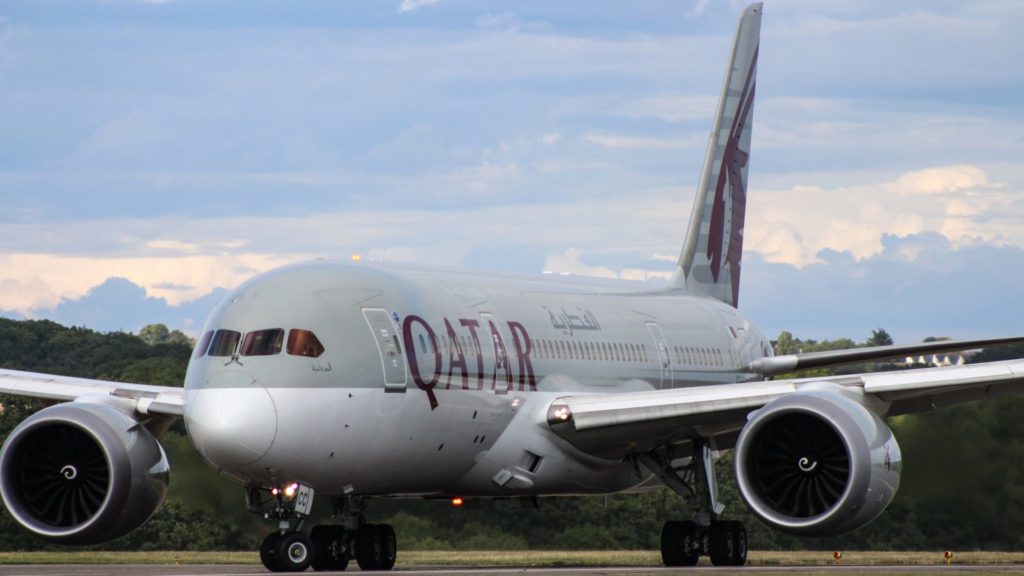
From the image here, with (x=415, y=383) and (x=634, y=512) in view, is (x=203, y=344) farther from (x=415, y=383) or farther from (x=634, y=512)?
(x=634, y=512)

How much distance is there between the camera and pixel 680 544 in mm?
28859

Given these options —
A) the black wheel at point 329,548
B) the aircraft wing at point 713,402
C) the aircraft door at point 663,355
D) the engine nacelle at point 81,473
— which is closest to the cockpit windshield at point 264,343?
the engine nacelle at point 81,473

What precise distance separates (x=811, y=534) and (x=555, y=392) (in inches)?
231

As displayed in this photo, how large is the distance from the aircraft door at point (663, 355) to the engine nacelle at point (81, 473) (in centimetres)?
981

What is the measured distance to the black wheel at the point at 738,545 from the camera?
29094 mm

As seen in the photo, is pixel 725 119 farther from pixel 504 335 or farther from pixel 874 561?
pixel 504 335

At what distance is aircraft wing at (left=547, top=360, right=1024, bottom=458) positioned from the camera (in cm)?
2380

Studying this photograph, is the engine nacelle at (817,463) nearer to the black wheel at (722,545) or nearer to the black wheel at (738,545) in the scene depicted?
the black wheel at (722,545)

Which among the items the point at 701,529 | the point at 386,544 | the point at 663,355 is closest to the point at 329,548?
the point at 386,544

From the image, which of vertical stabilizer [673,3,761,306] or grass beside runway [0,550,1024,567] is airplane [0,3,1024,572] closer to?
grass beside runway [0,550,1024,567]

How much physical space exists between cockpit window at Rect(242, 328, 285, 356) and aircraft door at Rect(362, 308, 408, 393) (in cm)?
135

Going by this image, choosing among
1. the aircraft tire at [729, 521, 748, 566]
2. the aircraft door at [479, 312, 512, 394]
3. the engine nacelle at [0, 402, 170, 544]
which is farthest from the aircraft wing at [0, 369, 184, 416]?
the aircraft tire at [729, 521, 748, 566]

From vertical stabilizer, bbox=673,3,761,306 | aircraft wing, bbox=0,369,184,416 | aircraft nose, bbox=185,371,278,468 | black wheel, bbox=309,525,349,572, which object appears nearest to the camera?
aircraft nose, bbox=185,371,278,468

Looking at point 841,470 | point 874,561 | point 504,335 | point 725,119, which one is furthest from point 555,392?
point 725,119
